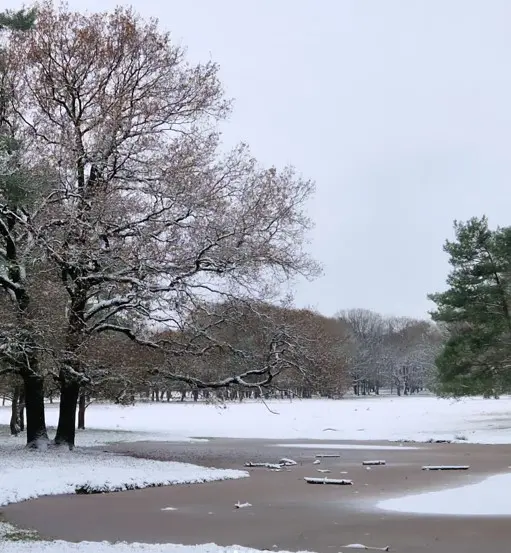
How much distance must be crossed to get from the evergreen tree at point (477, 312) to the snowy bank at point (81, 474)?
19.9 m

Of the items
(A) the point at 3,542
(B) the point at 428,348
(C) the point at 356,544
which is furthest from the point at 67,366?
(B) the point at 428,348

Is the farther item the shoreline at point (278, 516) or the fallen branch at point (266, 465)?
the fallen branch at point (266, 465)

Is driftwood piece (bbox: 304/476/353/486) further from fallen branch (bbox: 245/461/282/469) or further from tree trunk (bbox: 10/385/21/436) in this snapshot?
tree trunk (bbox: 10/385/21/436)

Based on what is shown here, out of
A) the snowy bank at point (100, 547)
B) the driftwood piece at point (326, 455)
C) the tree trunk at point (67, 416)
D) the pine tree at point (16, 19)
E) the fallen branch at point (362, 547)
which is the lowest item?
the driftwood piece at point (326, 455)

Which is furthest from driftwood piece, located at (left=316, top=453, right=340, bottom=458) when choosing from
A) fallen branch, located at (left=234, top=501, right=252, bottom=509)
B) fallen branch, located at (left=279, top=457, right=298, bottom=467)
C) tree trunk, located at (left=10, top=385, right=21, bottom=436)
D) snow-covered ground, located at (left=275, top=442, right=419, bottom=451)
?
tree trunk, located at (left=10, top=385, right=21, bottom=436)

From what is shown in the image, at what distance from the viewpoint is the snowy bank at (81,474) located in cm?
1441

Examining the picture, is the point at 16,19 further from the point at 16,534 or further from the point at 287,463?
the point at 287,463

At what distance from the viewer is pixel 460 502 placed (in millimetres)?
13000

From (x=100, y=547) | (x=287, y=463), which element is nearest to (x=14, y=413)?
(x=287, y=463)

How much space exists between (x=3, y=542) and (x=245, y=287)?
13.7 metres

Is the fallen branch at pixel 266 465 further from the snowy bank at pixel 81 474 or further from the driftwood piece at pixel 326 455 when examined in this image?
the driftwood piece at pixel 326 455

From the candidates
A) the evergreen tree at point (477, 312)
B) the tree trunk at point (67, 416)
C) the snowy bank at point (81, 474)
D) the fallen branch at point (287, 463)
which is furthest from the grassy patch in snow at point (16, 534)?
the evergreen tree at point (477, 312)

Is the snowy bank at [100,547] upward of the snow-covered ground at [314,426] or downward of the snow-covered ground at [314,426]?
upward

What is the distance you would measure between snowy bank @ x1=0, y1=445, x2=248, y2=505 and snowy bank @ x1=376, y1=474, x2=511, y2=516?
17.8ft
